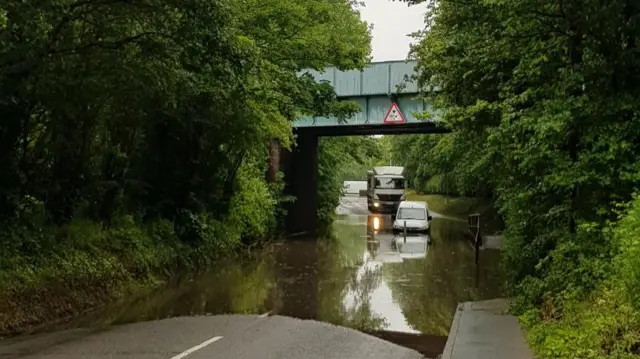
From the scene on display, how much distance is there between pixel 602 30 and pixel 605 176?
2.32 meters

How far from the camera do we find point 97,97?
45.9 ft

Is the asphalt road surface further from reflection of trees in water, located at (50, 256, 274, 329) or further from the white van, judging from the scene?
the white van

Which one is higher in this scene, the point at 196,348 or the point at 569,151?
the point at 569,151

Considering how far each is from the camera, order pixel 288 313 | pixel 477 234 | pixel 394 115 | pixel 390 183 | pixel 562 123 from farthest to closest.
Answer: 1. pixel 390 183
2. pixel 394 115
3. pixel 477 234
4. pixel 288 313
5. pixel 562 123

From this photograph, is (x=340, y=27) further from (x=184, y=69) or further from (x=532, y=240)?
(x=532, y=240)

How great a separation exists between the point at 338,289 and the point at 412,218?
64.6ft

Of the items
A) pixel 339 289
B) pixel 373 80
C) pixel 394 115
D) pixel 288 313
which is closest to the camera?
pixel 288 313

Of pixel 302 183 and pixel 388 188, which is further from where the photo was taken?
pixel 388 188

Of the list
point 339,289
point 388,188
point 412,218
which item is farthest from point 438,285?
point 388,188

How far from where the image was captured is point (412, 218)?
36656 millimetres

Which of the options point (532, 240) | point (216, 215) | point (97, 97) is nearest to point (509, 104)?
point (532, 240)

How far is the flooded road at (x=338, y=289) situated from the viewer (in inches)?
540

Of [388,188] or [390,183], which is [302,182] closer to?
[390,183]

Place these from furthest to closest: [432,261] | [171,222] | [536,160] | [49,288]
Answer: [432,261]
[171,222]
[49,288]
[536,160]
